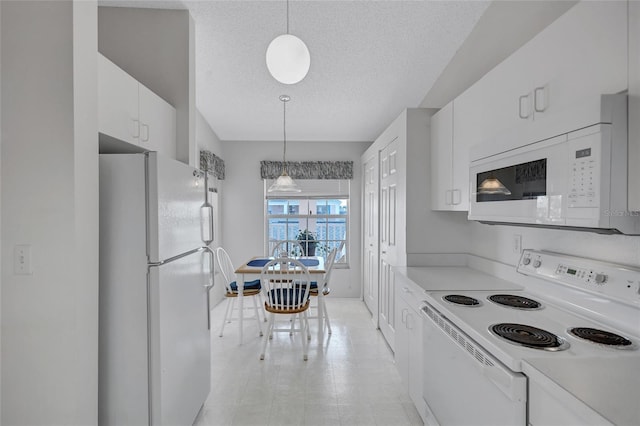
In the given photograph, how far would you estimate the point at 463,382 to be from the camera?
4.61 feet

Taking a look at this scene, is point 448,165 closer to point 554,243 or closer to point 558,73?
point 554,243

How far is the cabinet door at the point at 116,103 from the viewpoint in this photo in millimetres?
1552

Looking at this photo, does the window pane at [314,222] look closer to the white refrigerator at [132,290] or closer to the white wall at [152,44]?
the white wall at [152,44]

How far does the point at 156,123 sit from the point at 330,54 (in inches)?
60.1

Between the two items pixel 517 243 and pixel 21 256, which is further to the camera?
pixel 517 243

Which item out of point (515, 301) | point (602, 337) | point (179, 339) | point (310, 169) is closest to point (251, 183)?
point (310, 169)

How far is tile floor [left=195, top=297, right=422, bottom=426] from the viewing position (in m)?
2.17

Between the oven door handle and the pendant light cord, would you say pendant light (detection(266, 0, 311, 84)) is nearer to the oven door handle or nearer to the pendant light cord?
the oven door handle

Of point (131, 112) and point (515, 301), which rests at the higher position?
point (131, 112)

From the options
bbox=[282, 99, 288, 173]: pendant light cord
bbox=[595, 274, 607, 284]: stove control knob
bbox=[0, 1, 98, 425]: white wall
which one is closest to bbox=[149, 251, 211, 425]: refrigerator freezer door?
bbox=[0, 1, 98, 425]: white wall

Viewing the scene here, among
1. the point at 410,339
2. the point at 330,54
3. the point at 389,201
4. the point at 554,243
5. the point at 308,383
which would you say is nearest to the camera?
the point at 554,243

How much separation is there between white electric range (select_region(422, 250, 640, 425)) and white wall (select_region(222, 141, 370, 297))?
3390 mm

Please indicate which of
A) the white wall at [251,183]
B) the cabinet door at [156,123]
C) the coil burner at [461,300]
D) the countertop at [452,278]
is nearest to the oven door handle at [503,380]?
the coil burner at [461,300]

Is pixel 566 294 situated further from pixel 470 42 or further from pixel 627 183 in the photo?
pixel 470 42
